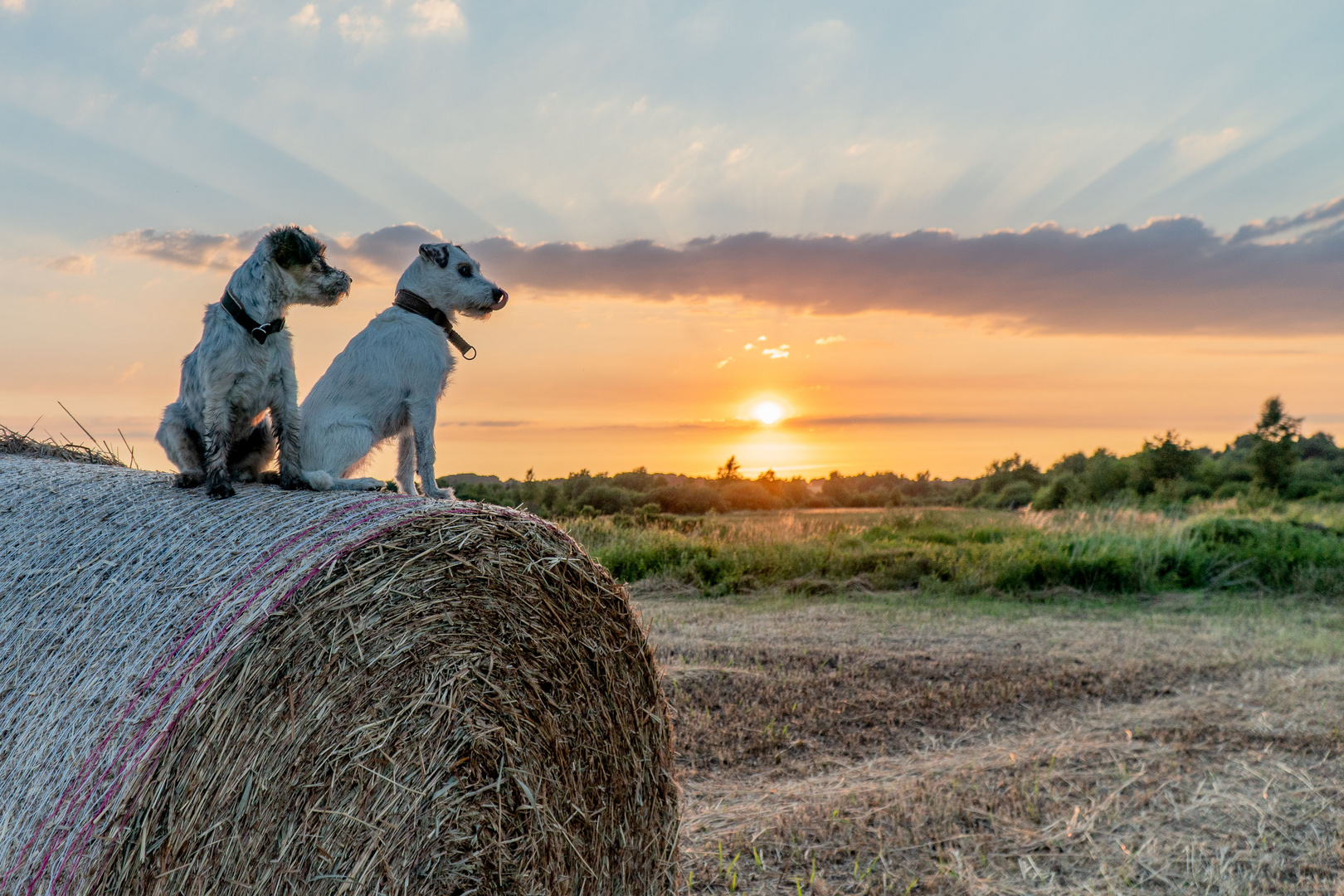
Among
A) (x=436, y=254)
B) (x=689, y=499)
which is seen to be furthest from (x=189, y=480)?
(x=689, y=499)

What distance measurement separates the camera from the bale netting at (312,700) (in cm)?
268

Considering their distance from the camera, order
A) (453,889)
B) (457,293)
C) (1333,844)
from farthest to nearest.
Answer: (1333,844)
(457,293)
(453,889)

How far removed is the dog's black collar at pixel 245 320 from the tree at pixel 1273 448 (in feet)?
106

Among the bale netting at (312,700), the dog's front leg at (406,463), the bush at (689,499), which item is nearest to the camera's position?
the bale netting at (312,700)

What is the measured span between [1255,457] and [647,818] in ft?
106

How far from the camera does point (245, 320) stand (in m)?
3.48

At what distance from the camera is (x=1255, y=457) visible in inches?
1195

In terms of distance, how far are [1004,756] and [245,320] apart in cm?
539

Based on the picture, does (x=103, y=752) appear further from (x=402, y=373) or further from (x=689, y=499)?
(x=689, y=499)

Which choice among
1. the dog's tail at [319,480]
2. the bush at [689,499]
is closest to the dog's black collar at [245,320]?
the dog's tail at [319,480]

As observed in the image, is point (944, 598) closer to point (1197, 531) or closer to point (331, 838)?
point (1197, 531)

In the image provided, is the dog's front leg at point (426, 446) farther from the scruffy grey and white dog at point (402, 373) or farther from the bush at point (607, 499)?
the bush at point (607, 499)

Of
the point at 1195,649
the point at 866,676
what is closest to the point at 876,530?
the point at 1195,649

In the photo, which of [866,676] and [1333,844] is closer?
[1333,844]
